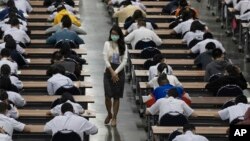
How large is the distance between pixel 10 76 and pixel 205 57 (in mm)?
3799

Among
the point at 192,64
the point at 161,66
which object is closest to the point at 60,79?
the point at 161,66

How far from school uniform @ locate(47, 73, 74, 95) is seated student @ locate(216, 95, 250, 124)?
8.68 ft

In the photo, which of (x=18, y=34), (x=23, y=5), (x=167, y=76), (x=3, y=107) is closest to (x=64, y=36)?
(x=18, y=34)

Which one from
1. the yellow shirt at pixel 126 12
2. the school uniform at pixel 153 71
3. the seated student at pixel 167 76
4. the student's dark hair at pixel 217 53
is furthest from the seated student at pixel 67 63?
the yellow shirt at pixel 126 12

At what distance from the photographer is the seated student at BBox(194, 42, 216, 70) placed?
1814cm

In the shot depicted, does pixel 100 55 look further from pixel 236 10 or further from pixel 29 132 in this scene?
pixel 29 132

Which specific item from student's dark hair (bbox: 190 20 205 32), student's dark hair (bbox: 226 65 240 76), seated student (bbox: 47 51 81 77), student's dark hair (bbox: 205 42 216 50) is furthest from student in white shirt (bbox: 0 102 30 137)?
student's dark hair (bbox: 190 20 205 32)

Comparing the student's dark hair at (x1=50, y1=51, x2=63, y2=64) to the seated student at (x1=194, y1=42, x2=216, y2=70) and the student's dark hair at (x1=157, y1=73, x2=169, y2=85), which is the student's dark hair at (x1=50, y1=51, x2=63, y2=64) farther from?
the seated student at (x1=194, y1=42, x2=216, y2=70)

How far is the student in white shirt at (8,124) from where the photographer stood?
14.0 meters

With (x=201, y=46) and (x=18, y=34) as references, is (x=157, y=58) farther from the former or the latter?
(x=18, y=34)

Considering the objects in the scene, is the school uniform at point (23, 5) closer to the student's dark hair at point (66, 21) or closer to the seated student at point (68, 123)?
the student's dark hair at point (66, 21)

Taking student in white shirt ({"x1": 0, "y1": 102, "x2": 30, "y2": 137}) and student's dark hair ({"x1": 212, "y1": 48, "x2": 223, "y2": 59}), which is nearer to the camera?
student in white shirt ({"x1": 0, "y1": 102, "x2": 30, "y2": 137})

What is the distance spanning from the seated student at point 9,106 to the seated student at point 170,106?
206cm

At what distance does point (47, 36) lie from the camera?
808 inches
